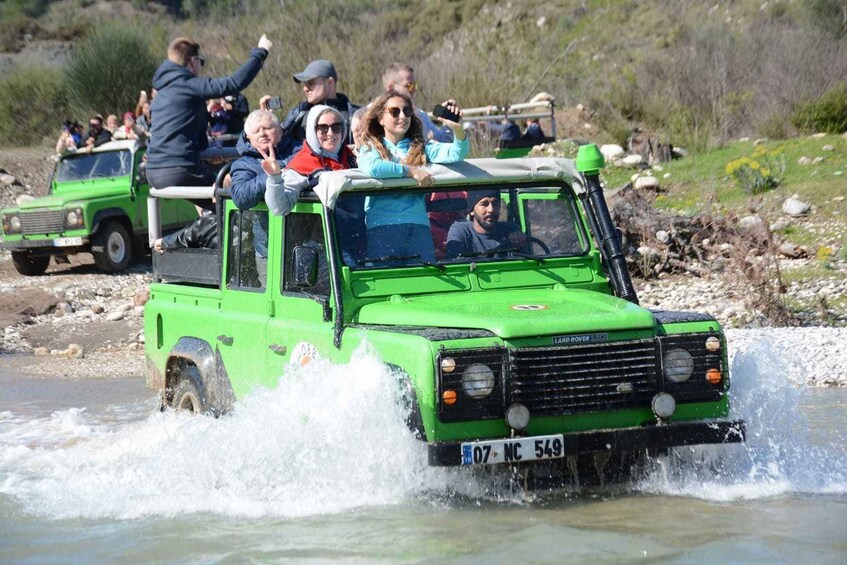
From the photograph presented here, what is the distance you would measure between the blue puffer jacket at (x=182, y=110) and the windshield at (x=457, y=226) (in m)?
3.66

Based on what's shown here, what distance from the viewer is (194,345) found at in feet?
25.7

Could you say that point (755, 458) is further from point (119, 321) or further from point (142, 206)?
point (142, 206)

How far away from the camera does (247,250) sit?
744 centimetres

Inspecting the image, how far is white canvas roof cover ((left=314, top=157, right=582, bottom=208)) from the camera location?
6.61 meters

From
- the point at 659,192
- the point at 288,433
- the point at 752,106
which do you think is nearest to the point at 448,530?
the point at 288,433

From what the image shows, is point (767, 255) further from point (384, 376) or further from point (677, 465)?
point (384, 376)

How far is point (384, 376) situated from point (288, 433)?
27.8 inches

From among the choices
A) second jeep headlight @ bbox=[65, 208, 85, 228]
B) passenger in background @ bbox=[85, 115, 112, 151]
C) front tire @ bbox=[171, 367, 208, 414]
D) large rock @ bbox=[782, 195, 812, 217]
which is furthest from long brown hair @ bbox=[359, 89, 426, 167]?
passenger in background @ bbox=[85, 115, 112, 151]

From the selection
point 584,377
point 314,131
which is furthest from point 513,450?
point 314,131

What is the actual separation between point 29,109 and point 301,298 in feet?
83.7

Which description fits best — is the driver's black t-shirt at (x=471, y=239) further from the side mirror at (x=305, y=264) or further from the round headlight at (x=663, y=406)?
the round headlight at (x=663, y=406)

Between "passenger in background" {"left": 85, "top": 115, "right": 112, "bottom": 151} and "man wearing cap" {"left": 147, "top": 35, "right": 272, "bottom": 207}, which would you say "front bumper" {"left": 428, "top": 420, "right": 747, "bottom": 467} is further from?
"passenger in background" {"left": 85, "top": 115, "right": 112, "bottom": 151}

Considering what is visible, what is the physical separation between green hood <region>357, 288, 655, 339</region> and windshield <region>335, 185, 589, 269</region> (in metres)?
0.27

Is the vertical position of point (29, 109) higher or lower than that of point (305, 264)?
higher
